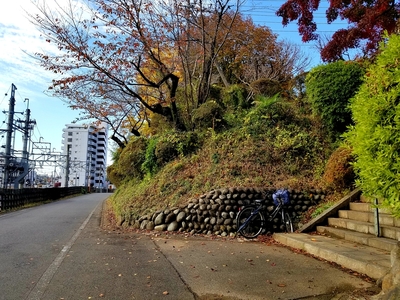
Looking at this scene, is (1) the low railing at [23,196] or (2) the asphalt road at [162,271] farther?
(1) the low railing at [23,196]

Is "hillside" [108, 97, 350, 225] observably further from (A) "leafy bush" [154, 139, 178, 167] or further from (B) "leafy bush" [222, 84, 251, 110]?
(B) "leafy bush" [222, 84, 251, 110]

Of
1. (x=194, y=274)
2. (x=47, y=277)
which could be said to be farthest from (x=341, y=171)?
(x=47, y=277)

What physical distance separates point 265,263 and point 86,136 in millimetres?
88243

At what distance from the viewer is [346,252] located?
19.0 feet

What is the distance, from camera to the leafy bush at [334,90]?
10781 mm

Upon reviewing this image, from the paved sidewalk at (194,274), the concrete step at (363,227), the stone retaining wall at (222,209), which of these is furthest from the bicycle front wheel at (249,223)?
the concrete step at (363,227)

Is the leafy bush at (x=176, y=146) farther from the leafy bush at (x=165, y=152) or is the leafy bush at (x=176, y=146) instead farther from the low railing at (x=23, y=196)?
the low railing at (x=23, y=196)

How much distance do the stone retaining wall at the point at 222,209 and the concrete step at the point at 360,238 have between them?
4.21ft

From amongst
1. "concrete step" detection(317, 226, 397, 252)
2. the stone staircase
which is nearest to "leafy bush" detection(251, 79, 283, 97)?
the stone staircase

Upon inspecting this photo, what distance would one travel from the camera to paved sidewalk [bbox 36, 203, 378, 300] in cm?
438

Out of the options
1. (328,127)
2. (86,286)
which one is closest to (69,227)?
(86,286)

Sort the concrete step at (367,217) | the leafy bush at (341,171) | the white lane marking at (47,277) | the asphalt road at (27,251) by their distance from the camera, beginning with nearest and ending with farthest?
the white lane marking at (47,277) → the asphalt road at (27,251) → the concrete step at (367,217) → the leafy bush at (341,171)

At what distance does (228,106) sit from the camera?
56.5 ft

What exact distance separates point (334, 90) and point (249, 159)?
3.78 metres
